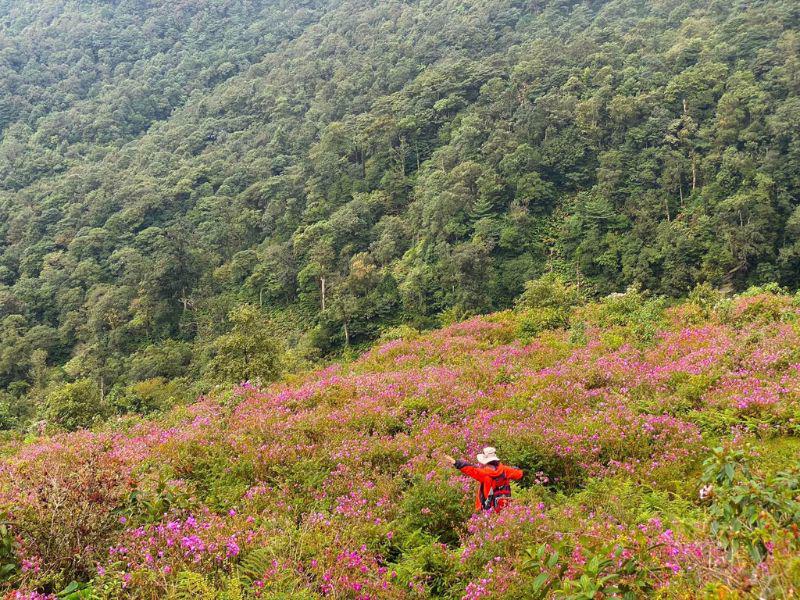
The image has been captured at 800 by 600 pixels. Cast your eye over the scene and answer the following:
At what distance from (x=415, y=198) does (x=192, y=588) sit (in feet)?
158

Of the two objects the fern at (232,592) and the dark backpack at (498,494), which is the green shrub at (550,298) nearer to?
the dark backpack at (498,494)

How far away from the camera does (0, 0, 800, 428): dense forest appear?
3684cm

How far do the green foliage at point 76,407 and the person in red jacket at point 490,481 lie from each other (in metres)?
14.4

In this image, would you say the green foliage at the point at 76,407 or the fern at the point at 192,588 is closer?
the fern at the point at 192,588

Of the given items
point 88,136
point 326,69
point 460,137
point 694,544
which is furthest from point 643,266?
point 88,136

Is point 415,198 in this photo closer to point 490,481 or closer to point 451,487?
point 451,487

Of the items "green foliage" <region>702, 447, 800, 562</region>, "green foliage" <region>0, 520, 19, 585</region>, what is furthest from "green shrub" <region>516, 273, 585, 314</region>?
"green foliage" <region>0, 520, 19, 585</region>

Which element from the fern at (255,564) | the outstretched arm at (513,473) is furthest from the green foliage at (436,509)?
the fern at (255,564)

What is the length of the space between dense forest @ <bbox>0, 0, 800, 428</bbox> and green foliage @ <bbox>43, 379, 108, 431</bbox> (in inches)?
5.3

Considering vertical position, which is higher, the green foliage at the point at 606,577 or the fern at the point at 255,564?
the green foliage at the point at 606,577

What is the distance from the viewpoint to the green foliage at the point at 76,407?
51.9 feet

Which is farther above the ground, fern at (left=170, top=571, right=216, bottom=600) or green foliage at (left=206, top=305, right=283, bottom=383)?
fern at (left=170, top=571, right=216, bottom=600)

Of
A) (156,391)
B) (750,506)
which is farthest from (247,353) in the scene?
(156,391)

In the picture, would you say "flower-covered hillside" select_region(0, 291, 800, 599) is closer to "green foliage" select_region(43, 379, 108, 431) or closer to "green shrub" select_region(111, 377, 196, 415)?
"green foliage" select_region(43, 379, 108, 431)
